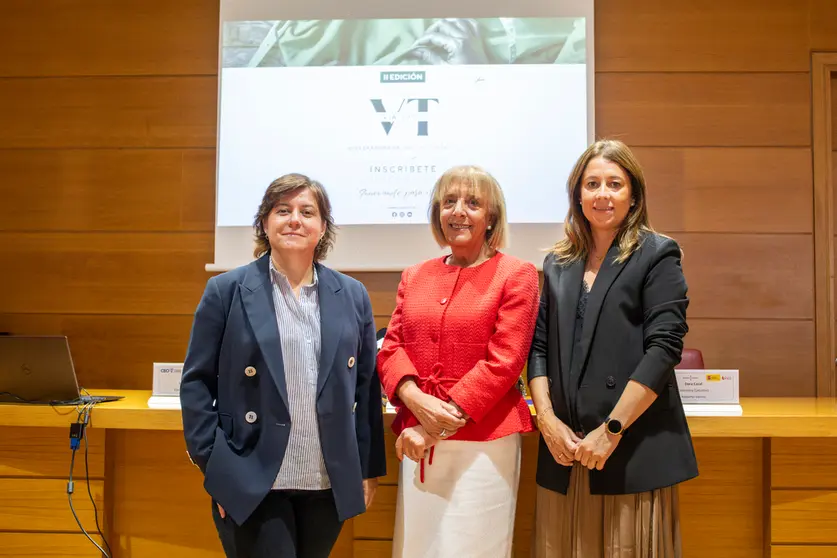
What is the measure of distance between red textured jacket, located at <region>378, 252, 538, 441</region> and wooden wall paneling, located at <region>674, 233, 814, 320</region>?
1997 millimetres

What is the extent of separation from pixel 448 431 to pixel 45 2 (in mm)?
3468

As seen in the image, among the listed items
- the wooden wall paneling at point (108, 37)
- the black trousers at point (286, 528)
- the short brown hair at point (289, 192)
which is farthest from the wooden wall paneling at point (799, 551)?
the wooden wall paneling at point (108, 37)

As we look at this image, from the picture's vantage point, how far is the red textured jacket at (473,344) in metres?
1.73

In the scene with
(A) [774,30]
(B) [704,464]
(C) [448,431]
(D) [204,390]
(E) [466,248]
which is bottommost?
(B) [704,464]

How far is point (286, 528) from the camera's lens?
5.32ft

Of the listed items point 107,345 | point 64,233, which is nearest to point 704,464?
point 107,345

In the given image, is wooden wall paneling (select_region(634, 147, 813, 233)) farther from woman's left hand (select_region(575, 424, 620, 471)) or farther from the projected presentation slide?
woman's left hand (select_region(575, 424, 620, 471))

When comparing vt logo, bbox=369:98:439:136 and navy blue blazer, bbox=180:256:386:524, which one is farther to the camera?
vt logo, bbox=369:98:439:136

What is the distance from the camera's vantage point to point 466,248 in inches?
74.6

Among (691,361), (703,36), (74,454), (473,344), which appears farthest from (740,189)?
(74,454)

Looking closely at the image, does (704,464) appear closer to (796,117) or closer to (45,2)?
(796,117)

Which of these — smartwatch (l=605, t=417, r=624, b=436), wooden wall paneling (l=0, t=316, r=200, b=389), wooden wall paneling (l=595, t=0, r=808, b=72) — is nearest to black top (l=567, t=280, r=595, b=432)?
smartwatch (l=605, t=417, r=624, b=436)

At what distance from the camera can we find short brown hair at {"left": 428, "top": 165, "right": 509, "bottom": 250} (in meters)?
1.85

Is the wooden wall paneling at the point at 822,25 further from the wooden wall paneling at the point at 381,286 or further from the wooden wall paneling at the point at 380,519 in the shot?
the wooden wall paneling at the point at 380,519
